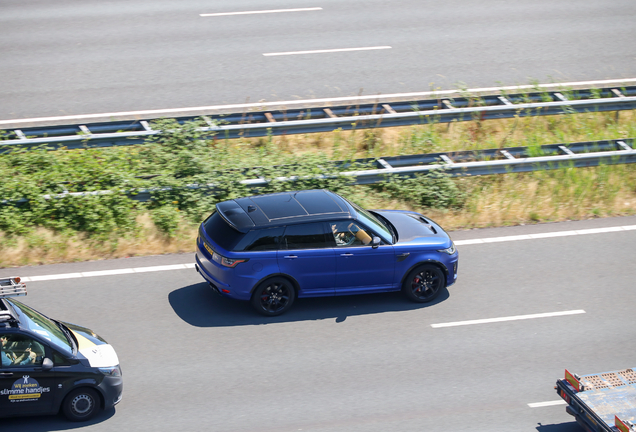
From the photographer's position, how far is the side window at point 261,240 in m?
9.94

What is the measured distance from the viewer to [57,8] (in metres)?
20.7

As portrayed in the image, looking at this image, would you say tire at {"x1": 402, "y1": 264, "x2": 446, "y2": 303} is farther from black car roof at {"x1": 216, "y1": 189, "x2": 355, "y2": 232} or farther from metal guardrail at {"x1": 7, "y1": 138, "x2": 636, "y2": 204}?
metal guardrail at {"x1": 7, "y1": 138, "x2": 636, "y2": 204}

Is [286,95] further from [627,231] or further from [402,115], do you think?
[627,231]

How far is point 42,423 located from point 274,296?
3487 millimetres

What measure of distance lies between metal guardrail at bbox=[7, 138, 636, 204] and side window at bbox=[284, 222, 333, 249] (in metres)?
3.13

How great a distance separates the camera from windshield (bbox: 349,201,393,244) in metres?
10.6

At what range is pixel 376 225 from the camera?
10.8m

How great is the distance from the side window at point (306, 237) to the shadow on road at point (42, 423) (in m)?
3.43

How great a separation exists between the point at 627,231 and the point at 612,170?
2247 millimetres

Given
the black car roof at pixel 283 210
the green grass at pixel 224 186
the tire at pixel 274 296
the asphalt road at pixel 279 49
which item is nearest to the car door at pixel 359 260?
the black car roof at pixel 283 210

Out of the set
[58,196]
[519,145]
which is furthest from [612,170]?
[58,196]

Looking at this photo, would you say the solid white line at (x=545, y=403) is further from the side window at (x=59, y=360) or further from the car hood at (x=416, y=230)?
the side window at (x=59, y=360)

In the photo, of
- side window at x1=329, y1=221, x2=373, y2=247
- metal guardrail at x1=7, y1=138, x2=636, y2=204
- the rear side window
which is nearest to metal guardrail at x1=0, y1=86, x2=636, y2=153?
metal guardrail at x1=7, y1=138, x2=636, y2=204

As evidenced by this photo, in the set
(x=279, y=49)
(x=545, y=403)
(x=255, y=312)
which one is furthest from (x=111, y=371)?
(x=279, y=49)
